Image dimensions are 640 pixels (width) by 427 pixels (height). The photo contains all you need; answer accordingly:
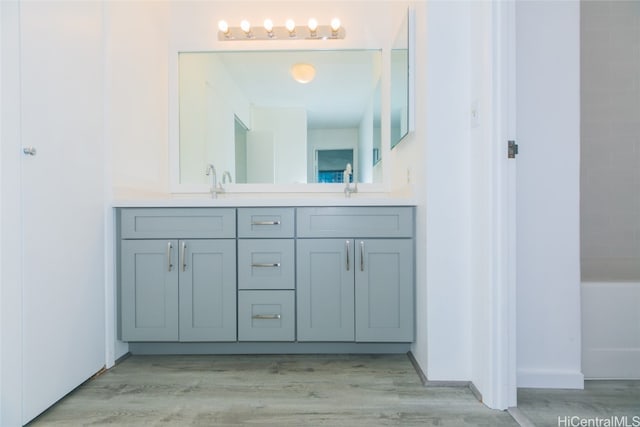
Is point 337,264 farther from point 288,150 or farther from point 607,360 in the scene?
point 607,360

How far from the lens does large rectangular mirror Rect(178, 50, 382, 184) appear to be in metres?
2.76

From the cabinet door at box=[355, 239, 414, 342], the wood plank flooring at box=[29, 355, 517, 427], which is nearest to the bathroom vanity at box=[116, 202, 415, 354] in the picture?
the cabinet door at box=[355, 239, 414, 342]

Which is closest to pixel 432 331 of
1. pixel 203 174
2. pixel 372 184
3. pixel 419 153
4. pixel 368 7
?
pixel 419 153

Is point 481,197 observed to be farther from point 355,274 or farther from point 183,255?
point 183,255

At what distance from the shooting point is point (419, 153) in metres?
1.99

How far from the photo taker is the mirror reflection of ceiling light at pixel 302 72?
111 inches

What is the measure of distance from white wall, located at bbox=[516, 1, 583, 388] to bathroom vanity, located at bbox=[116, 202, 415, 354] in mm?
632

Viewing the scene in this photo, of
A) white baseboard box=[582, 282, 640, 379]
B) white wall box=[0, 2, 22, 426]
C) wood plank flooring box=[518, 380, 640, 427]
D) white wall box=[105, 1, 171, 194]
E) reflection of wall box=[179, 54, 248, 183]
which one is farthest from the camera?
reflection of wall box=[179, 54, 248, 183]

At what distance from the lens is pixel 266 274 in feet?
7.28

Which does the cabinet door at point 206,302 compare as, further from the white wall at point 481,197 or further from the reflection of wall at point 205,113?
the white wall at point 481,197

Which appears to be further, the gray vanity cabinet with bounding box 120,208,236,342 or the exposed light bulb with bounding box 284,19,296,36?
the exposed light bulb with bounding box 284,19,296,36

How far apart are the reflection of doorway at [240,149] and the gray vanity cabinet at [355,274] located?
718mm

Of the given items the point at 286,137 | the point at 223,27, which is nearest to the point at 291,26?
the point at 223,27

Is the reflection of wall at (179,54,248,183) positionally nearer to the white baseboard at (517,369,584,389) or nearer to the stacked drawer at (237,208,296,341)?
the stacked drawer at (237,208,296,341)
